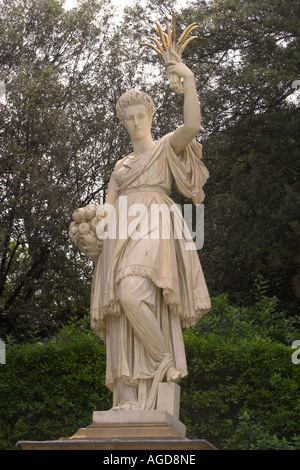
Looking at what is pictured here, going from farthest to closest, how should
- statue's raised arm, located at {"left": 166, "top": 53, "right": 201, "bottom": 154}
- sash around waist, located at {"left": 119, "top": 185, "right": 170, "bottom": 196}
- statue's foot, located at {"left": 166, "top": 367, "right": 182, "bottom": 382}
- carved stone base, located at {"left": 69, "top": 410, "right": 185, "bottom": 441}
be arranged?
sash around waist, located at {"left": 119, "top": 185, "right": 170, "bottom": 196} < statue's raised arm, located at {"left": 166, "top": 53, "right": 201, "bottom": 154} < statue's foot, located at {"left": 166, "top": 367, "right": 182, "bottom": 382} < carved stone base, located at {"left": 69, "top": 410, "right": 185, "bottom": 441}

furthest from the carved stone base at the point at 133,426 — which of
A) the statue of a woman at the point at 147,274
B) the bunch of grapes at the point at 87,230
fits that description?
the bunch of grapes at the point at 87,230

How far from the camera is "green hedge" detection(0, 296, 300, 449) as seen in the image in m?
9.31

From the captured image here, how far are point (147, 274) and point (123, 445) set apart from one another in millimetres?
1340

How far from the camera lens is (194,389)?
9.66 m

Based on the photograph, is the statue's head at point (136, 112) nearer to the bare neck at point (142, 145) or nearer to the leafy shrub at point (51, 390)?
the bare neck at point (142, 145)

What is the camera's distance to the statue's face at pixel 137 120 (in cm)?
705

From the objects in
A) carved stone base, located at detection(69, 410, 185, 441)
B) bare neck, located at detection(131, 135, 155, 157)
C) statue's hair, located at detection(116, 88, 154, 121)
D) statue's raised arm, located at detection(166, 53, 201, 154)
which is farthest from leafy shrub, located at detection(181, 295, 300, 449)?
statue's hair, located at detection(116, 88, 154, 121)

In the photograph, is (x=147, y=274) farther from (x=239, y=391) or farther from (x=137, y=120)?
(x=239, y=391)

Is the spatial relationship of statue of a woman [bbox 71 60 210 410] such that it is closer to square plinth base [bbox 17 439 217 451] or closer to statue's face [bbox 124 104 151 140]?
statue's face [bbox 124 104 151 140]

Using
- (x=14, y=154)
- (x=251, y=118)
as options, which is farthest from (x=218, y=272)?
(x=14, y=154)

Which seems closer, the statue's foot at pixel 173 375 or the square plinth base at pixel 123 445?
the square plinth base at pixel 123 445

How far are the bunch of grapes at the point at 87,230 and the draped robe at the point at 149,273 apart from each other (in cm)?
9

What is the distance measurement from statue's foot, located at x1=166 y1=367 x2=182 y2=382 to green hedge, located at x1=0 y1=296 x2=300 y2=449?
2.84 metres

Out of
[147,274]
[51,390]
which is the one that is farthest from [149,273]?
[51,390]
